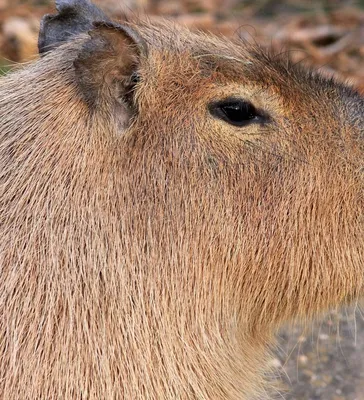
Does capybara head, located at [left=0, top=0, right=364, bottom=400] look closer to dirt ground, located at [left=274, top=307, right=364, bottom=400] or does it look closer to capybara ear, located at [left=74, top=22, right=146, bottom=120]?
capybara ear, located at [left=74, top=22, right=146, bottom=120]

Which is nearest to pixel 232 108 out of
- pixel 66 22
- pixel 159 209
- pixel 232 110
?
pixel 232 110

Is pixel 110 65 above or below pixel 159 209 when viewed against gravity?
above

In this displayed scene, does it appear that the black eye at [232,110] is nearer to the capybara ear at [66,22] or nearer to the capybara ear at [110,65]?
the capybara ear at [110,65]

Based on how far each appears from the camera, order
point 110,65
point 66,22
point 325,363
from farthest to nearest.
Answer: point 325,363
point 66,22
point 110,65

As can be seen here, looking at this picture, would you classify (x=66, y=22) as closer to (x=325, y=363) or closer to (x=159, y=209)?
(x=159, y=209)

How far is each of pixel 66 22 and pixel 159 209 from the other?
3.27ft

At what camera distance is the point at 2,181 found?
9.76 ft

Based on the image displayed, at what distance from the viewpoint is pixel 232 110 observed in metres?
3.04

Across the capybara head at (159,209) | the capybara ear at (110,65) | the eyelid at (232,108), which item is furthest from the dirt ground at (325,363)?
the capybara ear at (110,65)

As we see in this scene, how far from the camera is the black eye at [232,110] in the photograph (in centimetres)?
304

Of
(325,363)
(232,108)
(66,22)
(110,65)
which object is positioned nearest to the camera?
A: (110,65)

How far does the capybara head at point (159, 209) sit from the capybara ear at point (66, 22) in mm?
156

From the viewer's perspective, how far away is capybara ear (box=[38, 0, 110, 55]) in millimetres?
3357

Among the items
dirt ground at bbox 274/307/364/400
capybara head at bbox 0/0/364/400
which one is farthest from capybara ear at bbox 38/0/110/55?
dirt ground at bbox 274/307/364/400
